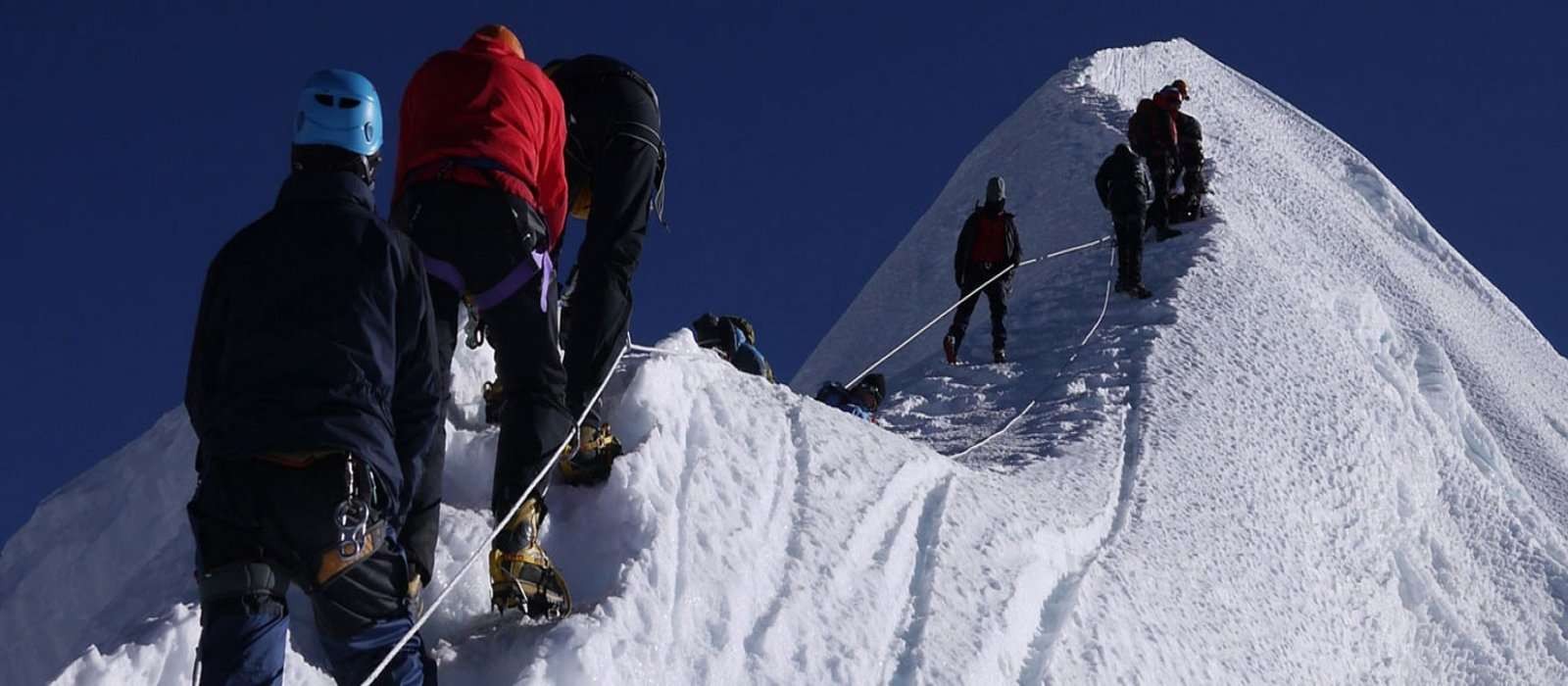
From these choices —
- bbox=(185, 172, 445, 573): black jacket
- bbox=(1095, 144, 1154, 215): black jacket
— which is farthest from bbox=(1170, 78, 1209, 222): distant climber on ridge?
bbox=(185, 172, 445, 573): black jacket

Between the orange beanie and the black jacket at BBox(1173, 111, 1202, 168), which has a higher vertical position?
the black jacket at BBox(1173, 111, 1202, 168)

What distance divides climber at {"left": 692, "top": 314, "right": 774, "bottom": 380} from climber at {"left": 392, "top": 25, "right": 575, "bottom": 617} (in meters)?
4.03

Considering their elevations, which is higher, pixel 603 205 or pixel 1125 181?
pixel 1125 181

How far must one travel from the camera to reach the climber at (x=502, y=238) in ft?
12.5

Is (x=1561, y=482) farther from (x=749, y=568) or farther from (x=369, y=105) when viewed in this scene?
(x=369, y=105)

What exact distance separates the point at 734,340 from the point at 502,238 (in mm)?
4548

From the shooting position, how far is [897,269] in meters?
20.5

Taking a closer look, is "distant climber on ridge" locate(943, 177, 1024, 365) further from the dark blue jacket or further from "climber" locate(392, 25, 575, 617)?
"climber" locate(392, 25, 575, 617)

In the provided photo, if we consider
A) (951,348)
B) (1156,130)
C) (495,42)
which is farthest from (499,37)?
(1156,130)

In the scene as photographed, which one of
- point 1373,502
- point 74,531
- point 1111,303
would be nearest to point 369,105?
point 74,531

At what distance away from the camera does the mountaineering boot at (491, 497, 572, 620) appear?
151 inches

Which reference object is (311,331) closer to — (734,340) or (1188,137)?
(734,340)

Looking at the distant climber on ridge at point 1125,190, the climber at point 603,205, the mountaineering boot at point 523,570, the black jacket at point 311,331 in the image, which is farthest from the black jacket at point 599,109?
the distant climber on ridge at point 1125,190

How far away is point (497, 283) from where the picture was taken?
381 centimetres
